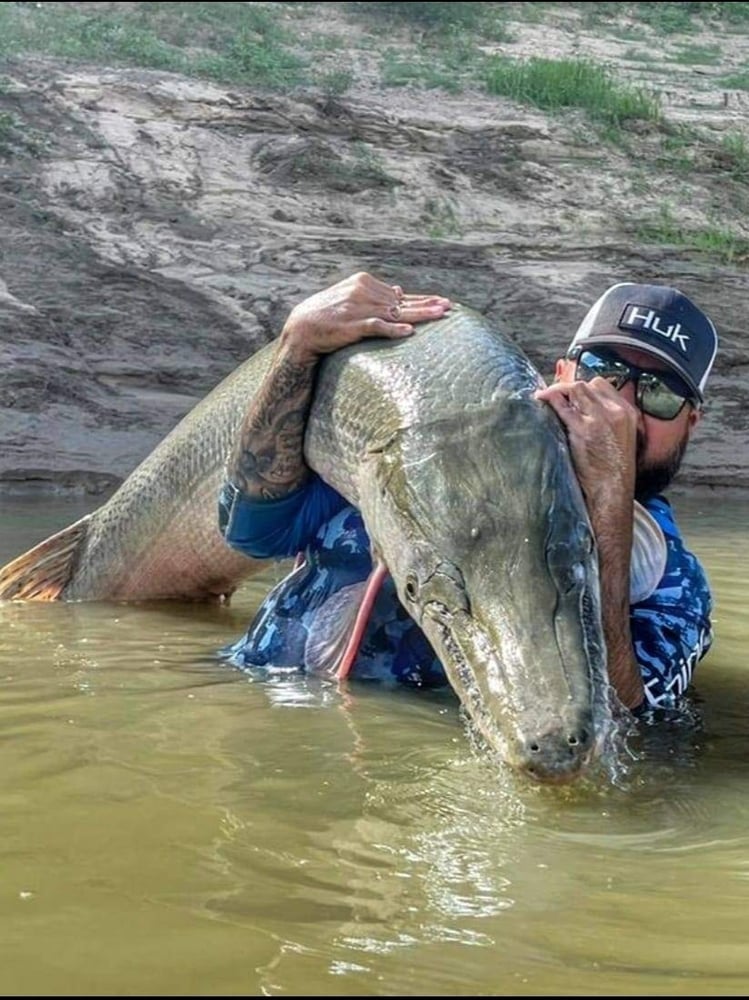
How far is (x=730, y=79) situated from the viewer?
11.9m

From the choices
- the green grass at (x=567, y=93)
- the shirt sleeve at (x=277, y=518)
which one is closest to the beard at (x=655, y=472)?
the shirt sleeve at (x=277, y=518)

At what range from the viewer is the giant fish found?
258 centimetres

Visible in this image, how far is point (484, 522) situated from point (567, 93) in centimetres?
884

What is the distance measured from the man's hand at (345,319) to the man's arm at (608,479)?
1.52 ft

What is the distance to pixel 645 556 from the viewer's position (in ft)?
11.3

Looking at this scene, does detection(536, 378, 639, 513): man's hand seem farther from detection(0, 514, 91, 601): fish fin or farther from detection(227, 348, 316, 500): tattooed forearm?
detection(0, 514, 91, 601): fish fin

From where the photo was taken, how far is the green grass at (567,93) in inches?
436

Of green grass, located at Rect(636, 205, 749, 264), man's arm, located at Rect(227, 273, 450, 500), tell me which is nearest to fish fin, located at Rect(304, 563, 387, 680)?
man's arm, located at Rect(227, 273, 450, 500)

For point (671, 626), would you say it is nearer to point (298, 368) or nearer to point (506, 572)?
point (506, 572)

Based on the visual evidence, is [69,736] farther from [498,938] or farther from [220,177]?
[220,177]

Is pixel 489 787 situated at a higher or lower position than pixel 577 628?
lower

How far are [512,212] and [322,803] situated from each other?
777 cm

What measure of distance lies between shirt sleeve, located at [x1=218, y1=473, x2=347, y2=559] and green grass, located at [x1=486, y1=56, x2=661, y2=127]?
7.88 m

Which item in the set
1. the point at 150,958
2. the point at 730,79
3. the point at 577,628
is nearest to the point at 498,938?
the point at 150,958
